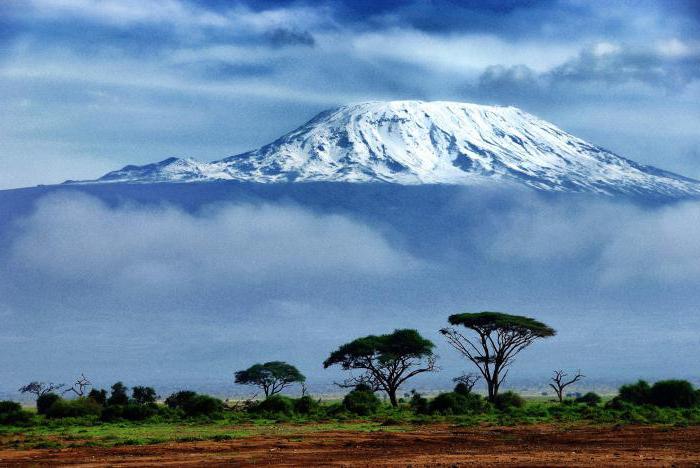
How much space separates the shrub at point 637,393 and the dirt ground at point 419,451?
23.9m

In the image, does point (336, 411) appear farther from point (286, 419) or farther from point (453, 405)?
point (453, 405)

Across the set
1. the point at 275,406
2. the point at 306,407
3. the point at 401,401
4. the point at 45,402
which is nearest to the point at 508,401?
the point at 306,407

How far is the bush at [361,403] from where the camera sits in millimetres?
57375

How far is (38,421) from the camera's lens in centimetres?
5247

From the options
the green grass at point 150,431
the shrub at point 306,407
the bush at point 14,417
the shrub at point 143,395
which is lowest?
the green grass at point 150,431

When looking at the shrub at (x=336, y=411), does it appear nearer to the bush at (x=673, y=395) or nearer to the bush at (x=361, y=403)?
the bush at (x=361, y=403)

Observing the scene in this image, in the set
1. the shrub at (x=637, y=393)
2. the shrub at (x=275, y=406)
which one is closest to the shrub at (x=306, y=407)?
the shrub at (x=275, y=406)

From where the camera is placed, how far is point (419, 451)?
3139cm

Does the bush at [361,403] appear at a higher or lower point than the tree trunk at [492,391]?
lower

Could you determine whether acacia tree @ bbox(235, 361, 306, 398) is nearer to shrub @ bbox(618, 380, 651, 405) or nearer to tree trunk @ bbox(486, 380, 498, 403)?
tree trunk @ bbox(486, 380, 498, 403)

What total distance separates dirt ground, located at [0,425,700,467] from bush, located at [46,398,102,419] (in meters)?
23.6

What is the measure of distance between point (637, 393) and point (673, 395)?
367 centimetres

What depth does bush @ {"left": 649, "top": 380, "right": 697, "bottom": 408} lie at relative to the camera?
60.0 meters

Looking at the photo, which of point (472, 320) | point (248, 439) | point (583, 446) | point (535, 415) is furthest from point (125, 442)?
point (472, 320)
